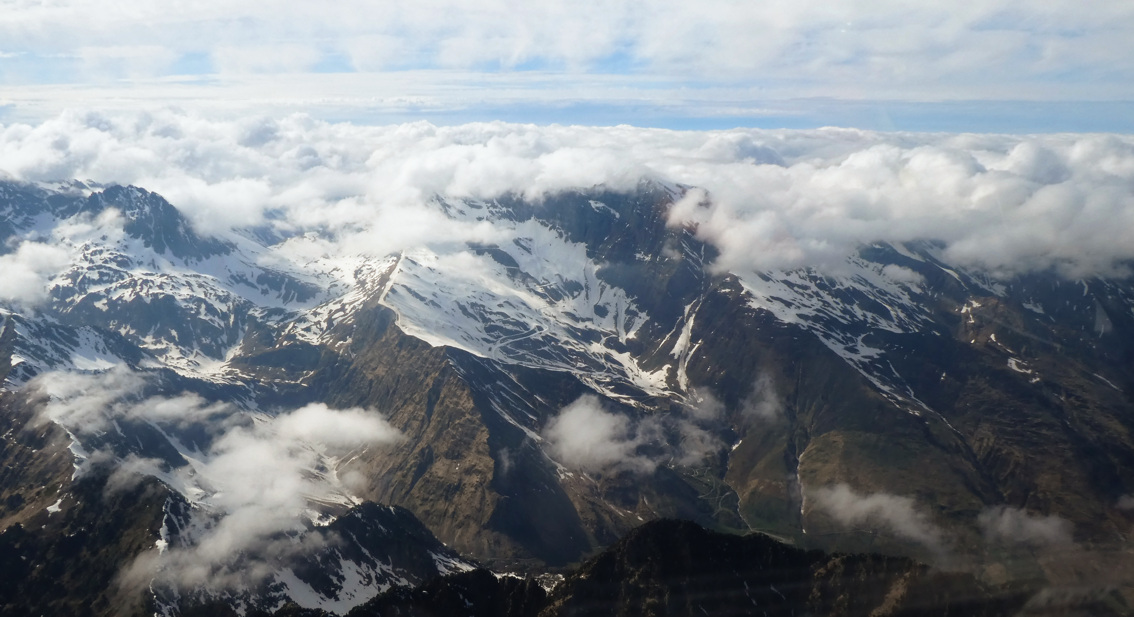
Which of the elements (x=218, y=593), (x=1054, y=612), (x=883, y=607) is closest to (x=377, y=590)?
(x=218, y=593)

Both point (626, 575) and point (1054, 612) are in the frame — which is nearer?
point (626, 575)

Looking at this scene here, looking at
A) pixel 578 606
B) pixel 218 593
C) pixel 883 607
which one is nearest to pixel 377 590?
pixel 218 593

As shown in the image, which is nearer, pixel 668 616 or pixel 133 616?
pixel 668 616

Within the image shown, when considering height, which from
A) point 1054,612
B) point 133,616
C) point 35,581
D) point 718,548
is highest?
point 718,548

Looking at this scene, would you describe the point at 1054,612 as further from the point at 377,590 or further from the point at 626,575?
the point at 377,590

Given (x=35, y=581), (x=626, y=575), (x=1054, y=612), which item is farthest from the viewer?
(x=35, y=581)

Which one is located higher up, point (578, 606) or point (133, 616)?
point (578, 606)

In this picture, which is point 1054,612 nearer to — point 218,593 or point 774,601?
point 774,601

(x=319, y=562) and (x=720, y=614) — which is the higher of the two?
(x=720, y=614)

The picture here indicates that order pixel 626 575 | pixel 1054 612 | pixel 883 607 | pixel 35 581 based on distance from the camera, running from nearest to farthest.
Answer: pixel 883 607, pixel 626 575, pixel 1054 612, pixel 35 581
